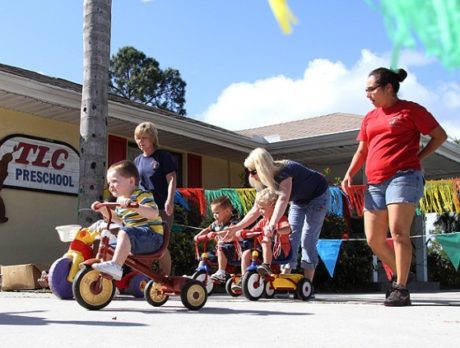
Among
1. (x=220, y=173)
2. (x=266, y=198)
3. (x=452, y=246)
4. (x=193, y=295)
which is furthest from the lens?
(x=220, y=173)

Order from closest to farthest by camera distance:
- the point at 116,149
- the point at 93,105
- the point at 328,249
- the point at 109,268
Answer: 1. the point at 109,268
2. the point at 93,105
3. the point at 328,249
4. the point at 116,149

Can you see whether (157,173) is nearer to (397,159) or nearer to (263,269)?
(263,269)

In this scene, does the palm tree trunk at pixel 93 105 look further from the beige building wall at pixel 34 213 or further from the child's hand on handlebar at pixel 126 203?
the beige building wall at pixel 34 213

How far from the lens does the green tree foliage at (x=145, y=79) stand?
5503 centimetres

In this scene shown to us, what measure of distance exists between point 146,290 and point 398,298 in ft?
6.75

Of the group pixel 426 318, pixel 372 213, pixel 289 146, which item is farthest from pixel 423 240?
pixel 426 318

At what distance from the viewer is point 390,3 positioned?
1.27m

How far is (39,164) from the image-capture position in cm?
1134

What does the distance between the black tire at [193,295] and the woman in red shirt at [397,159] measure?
1.54 meters

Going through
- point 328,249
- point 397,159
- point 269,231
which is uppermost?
point 397,159

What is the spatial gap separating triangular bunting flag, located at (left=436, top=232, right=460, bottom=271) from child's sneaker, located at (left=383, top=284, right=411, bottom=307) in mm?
4053

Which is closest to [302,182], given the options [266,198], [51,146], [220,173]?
[266,198]

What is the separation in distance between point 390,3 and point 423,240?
14.5 m

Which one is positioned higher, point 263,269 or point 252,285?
point 263,269
